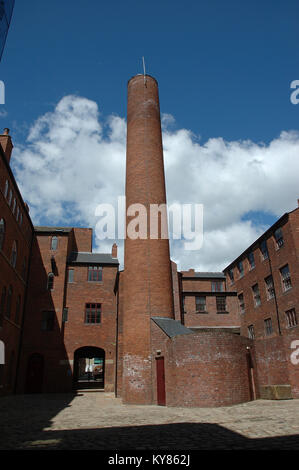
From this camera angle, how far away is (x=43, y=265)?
27.7 metres

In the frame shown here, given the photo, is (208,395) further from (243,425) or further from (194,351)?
(243,425)

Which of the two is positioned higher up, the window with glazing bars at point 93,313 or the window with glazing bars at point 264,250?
the window with glazing bars at point 264,250

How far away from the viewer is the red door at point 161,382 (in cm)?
1599

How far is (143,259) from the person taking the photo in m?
18.9

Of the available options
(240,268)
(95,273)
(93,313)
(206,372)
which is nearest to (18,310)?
(93,313)

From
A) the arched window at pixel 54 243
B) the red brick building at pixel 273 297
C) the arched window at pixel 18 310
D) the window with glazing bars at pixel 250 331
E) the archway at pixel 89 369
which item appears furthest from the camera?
the archway at pixel 89 369

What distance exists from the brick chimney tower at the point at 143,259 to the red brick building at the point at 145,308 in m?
0.06

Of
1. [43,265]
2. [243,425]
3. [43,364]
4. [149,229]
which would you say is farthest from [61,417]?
[43,265]

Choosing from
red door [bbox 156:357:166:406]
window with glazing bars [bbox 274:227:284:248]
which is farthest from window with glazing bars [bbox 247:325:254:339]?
red door [bbox 156:357:166:406]

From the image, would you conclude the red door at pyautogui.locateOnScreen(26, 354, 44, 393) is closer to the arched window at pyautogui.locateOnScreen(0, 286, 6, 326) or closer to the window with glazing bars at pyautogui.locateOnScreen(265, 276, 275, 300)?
the arched window at pyautogui.locateOnScreen(0, 286, 6, 326)

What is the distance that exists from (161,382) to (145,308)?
363 cm

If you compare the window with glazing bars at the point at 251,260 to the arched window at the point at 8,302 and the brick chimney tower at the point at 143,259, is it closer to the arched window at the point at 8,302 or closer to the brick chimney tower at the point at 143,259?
the brick chimney tower at the point at 143,259

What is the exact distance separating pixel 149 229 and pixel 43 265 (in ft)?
39.8

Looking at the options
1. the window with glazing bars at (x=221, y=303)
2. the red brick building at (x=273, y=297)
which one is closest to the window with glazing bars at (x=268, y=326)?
the red brick building at (x=273, y=297)
